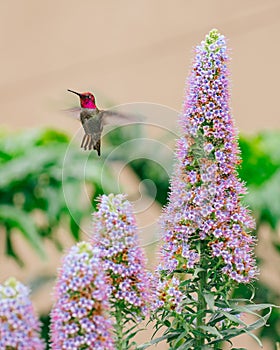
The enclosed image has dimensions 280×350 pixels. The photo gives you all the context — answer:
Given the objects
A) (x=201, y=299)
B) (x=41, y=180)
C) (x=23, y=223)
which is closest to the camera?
(x=201, y=299)

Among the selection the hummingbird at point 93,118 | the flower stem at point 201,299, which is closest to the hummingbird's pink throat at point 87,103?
the hummingbird at point 93,118

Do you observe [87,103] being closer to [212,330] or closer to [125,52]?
[212,330]

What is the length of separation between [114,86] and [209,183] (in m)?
5.55

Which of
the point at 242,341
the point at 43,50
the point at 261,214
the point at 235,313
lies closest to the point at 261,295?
the point at 261,214

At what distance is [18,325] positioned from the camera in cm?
104

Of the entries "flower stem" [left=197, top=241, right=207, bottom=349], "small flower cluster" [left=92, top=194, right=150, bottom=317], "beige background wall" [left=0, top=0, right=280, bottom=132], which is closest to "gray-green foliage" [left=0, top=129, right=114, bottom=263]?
"beige background wall" [left=0, top=0, right=280, bottom=132]

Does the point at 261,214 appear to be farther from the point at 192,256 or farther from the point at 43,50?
the point at 43,50

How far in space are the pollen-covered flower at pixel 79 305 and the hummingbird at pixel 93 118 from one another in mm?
237

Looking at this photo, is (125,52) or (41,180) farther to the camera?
(125,52)

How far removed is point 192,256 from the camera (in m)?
1.34

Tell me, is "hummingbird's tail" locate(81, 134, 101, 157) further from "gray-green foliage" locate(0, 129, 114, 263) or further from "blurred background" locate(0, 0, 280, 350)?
"blurred background" locate(0, 0, 280, 350)

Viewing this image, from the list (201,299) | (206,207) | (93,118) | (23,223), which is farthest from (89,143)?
(23,223)

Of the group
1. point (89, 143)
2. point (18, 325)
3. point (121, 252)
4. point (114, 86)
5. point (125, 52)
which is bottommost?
point (18, 325)

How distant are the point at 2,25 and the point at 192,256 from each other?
6.09 meters
